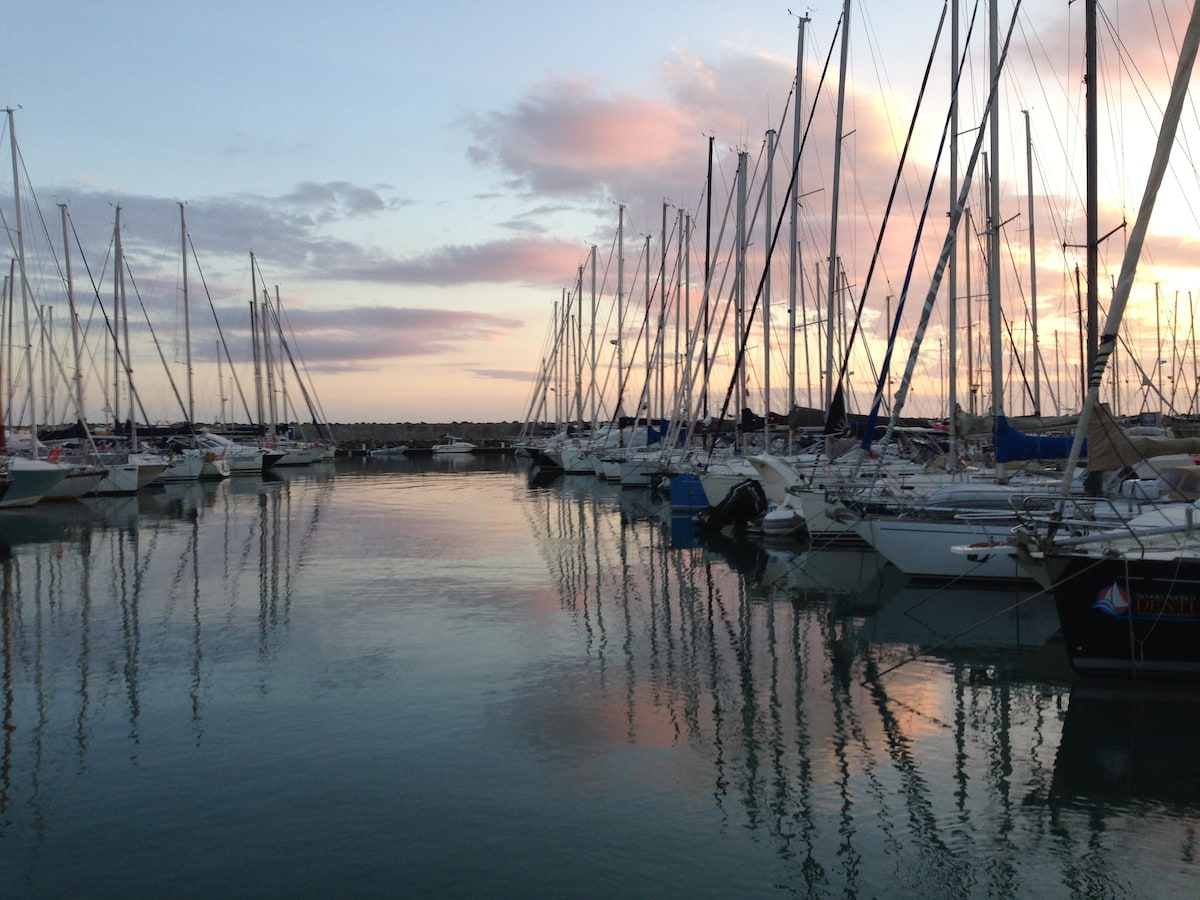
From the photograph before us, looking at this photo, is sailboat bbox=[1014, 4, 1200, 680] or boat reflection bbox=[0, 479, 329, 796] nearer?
sailboat bbox=[1014, 4, 1200, 680]

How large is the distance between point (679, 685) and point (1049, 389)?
42398 millimetres

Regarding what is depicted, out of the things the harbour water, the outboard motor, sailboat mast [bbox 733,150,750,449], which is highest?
sailboat mast [bbox 733,150,750,449]

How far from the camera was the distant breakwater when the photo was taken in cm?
11616

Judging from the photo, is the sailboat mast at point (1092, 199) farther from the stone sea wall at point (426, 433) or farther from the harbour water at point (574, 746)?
the stone sea wall at point (426, 433)

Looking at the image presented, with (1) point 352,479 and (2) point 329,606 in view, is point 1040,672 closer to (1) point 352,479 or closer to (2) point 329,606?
(2) point 329,606

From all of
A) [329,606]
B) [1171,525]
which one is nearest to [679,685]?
[1171,525]

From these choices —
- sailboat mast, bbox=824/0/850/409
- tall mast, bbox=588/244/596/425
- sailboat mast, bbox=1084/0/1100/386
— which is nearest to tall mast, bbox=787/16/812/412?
sailboat mast, bbox=824/0/850/409

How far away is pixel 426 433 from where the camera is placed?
12431 cm

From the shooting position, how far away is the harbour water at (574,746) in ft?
26.5

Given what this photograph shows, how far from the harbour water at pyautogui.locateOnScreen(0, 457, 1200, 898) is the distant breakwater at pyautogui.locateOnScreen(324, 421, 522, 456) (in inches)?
3713

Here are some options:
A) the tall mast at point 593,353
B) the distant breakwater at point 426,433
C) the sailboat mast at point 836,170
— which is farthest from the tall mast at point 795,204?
the distant breakwater at point 426,433

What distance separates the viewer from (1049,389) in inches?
1969

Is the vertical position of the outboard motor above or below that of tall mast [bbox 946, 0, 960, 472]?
below

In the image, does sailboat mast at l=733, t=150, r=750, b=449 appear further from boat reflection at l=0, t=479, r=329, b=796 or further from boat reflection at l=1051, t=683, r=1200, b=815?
boat reflection at l=1051, t=683, r=1200, b=815
